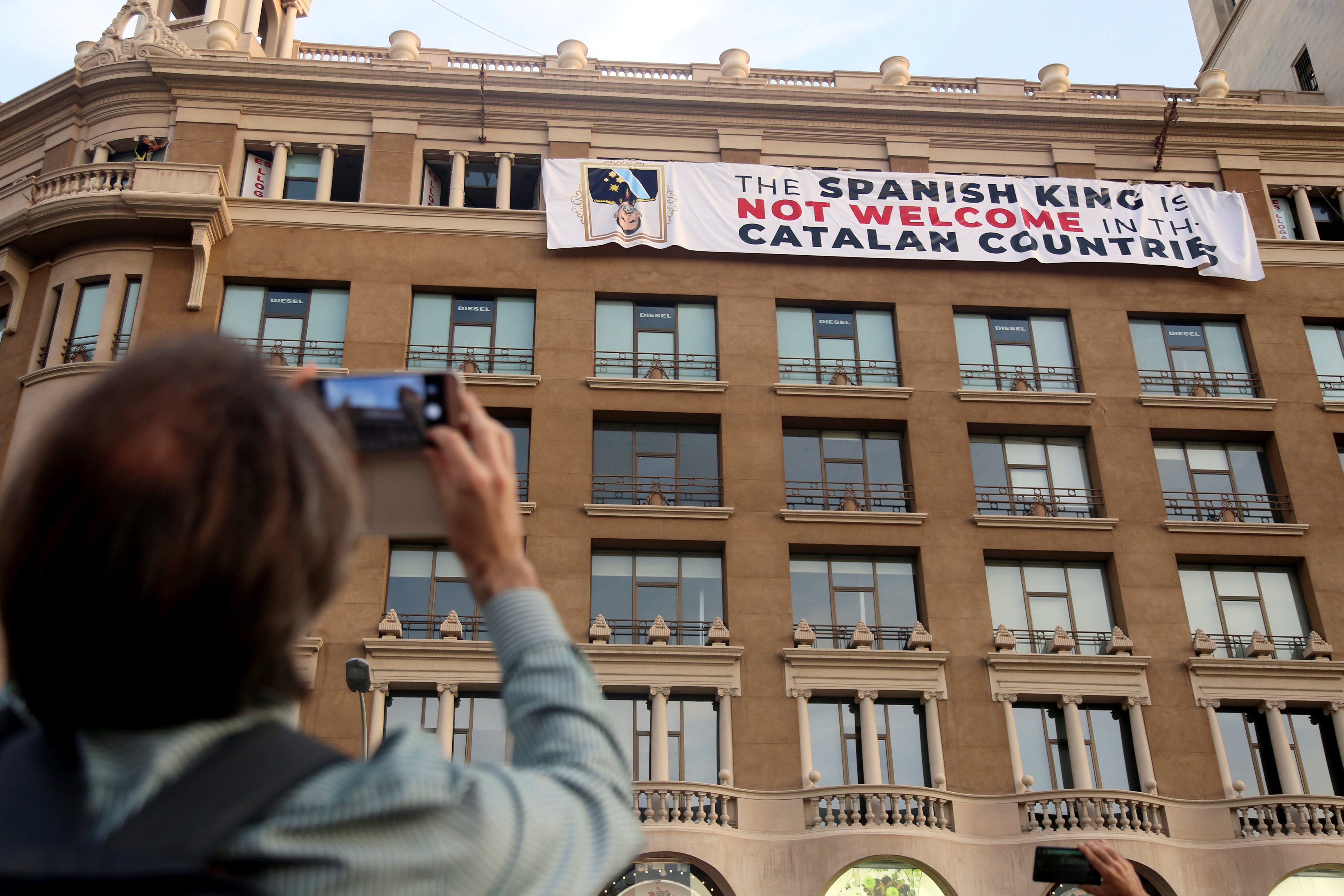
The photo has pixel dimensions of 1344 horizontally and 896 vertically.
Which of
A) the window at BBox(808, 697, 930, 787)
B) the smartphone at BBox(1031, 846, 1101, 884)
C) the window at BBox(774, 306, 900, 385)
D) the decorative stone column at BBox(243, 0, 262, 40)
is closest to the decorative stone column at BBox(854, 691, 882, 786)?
the window at BBox(808, 697, 930, 787)

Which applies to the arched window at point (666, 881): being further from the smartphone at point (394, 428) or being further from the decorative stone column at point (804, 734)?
the smartphone at point (394, 428)

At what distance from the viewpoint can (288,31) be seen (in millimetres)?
38531

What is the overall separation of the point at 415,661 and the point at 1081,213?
2003cm

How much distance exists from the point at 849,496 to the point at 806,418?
2143 mm

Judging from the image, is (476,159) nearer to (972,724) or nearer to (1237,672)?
(972,724)

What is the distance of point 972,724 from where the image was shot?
23.2 meters

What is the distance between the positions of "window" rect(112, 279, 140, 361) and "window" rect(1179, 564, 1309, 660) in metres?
25.1

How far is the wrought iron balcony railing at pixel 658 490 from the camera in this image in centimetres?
2561

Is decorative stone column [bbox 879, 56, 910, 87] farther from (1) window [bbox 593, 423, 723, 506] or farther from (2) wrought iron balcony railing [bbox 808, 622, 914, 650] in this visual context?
(2) wrought iron balcony railing [bbox 808, 622, 914, 650]

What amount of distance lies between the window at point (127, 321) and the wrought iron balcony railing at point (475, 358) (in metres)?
6.51

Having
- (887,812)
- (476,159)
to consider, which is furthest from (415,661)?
(476,159)

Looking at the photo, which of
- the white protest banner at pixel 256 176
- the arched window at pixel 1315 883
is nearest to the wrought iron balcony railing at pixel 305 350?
the white protest banner at pixel 256 176

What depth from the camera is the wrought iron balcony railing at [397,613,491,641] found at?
941 inches

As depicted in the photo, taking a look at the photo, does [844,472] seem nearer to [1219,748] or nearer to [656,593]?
[656,593]
